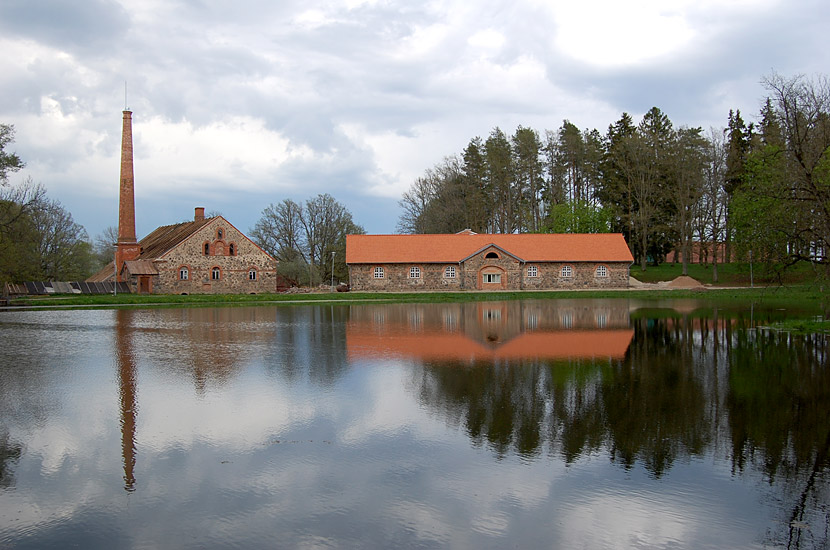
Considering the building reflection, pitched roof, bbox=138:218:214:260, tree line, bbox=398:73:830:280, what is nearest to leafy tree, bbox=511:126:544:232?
tree line, bbox=398:73:830:280

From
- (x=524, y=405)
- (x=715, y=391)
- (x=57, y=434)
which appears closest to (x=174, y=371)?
(x=57, y=434)

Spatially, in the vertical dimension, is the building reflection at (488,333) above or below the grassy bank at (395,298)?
below

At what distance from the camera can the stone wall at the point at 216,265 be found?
51406 mm

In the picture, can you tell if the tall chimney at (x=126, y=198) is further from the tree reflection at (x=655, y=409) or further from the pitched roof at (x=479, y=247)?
the tree reflection at (x=655, y=409)

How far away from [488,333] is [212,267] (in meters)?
36.3

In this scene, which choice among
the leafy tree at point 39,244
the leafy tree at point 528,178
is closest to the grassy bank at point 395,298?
the leafy tree at point 39,244

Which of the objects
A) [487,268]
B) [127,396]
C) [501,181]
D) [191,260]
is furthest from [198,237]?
[127,396]

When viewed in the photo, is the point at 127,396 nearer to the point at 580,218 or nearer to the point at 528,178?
the point at 580,218

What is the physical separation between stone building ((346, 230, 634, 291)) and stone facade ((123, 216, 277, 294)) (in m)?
7.58

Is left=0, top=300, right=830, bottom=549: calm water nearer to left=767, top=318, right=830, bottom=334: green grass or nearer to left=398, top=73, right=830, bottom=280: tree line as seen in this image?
left=767, top=318, right=830, bottom=334: green grass

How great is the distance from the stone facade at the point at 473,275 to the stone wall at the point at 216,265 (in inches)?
302

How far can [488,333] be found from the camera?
846 inches

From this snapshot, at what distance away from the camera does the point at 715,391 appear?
11828mm

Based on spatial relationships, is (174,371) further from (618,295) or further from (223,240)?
(223,240)
